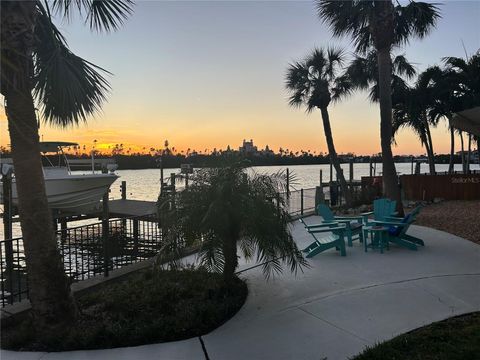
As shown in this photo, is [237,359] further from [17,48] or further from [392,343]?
[17,48]

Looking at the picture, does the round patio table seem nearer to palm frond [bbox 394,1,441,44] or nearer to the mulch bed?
the mulch bed

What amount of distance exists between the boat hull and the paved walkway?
1324 centimetres

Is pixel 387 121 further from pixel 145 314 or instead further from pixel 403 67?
pixel 403 67

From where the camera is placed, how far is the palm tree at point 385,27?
11789 millimetres

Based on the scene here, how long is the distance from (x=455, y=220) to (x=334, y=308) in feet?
27.9

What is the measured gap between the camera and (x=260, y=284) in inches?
239

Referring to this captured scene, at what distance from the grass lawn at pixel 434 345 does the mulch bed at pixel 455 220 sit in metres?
5.30

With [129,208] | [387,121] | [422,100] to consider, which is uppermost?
[422,100]

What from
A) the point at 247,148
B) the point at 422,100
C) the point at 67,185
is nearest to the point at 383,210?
the point at 247,148

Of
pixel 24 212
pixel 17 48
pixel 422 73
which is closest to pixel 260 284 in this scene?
pixel 24 212

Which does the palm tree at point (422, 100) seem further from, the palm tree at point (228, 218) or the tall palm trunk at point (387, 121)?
the palm tree at point (228, 218)

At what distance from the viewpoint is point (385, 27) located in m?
11.8

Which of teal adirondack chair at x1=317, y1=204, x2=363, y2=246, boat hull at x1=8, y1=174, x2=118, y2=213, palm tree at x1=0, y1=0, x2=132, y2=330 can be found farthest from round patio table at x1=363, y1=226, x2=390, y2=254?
boat hull at x1=8, y1=174, x2=118, y2=213

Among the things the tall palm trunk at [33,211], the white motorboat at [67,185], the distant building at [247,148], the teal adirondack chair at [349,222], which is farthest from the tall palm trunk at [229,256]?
the white motorboat at [67,185]
